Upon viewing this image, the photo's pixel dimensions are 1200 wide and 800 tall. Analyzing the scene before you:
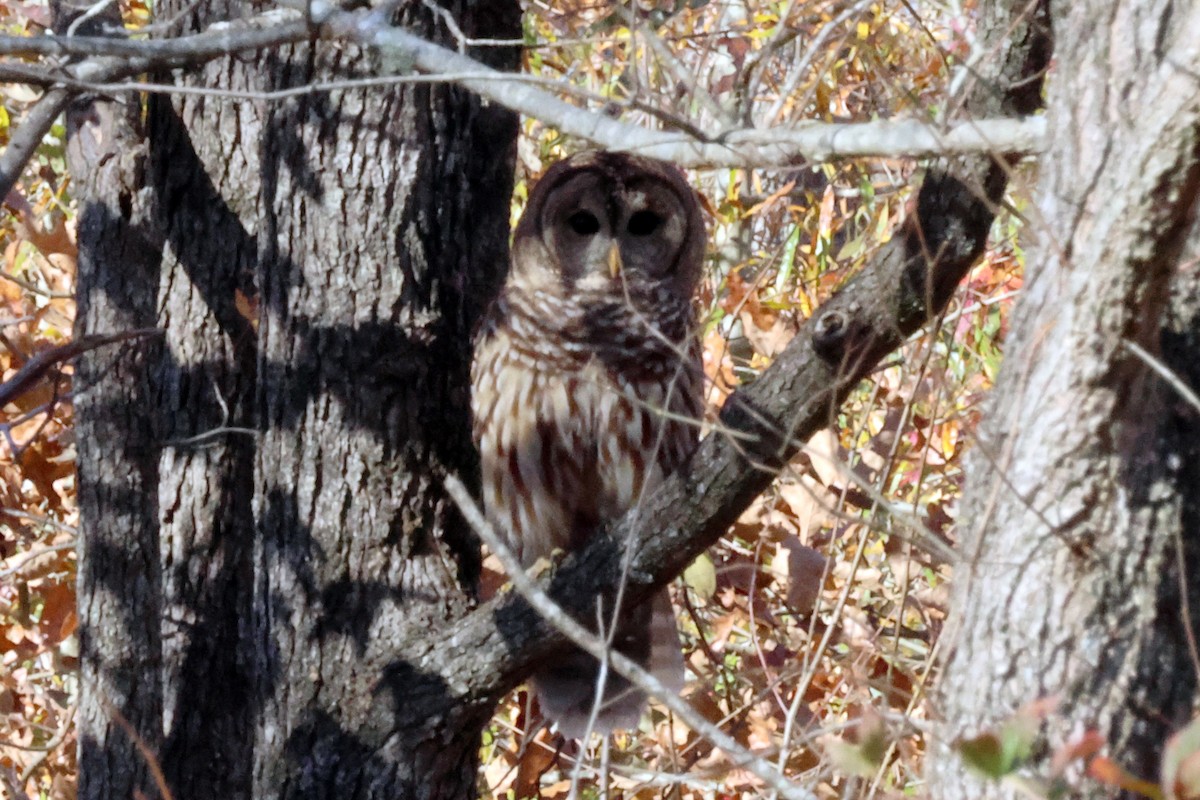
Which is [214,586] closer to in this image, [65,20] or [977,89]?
[65,20]

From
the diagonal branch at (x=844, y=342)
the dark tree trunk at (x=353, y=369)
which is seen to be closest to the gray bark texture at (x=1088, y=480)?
the diagonal branch at (x=844, y=342)

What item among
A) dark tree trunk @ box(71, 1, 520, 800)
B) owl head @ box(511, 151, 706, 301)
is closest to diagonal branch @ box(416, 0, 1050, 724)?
dark tree trunk @ box(71, 1, 520, 800)

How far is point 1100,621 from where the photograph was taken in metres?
1.84

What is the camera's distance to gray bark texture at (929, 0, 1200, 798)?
172 cm

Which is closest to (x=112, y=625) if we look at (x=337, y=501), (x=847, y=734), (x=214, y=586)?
(x=214, y=586)

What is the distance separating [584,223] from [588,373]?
603 millimetres

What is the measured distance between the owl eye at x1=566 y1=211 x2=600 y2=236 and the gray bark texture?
225cm

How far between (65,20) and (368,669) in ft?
7.02

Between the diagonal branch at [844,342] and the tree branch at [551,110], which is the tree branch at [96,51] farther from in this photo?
the diagonal branch at [844,342]

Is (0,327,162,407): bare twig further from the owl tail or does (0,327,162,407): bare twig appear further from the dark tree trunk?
the owl tail

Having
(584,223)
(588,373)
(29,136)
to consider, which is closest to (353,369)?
(588,373)

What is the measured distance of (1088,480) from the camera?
181 centimetres

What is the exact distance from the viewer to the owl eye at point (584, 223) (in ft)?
13.5

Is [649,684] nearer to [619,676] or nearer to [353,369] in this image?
[353,369]
